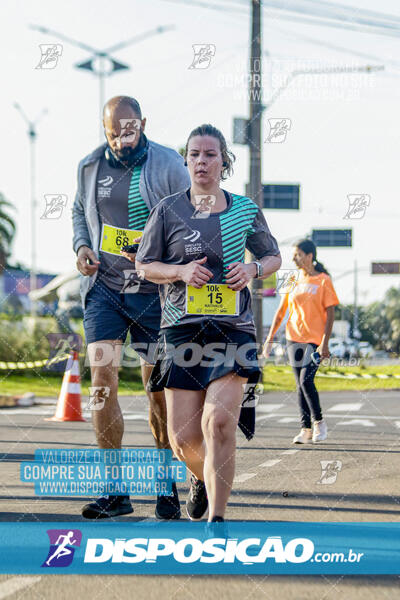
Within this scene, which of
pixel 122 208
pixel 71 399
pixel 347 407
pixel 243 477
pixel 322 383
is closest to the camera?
pixel 122 208

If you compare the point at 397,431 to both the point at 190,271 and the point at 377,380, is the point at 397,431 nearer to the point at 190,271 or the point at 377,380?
the point at 190,271

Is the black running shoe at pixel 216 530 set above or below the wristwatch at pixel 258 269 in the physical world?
below

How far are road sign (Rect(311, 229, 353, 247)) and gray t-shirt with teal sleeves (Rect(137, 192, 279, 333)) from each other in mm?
3618

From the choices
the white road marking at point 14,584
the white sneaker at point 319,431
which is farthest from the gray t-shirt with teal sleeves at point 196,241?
the white sneaker at point 319,431

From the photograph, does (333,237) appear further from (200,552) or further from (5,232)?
(5,232)

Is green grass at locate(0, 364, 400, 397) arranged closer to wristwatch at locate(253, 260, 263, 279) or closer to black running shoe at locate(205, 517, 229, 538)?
wristwatch at locate(253, 260, 263, 279)

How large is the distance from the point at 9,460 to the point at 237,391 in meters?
3.66

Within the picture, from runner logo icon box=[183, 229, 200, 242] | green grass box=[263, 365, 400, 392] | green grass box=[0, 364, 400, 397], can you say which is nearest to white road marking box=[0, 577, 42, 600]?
runner logo icon box=[183, 229, 200, 242]

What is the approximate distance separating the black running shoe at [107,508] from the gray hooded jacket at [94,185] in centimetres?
113

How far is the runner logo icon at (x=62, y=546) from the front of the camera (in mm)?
3775

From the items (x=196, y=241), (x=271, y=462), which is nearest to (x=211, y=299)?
(x=196, y=241)

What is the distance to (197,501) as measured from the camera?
457 cm

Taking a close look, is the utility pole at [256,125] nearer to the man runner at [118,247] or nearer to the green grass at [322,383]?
the green grass at [322,383]

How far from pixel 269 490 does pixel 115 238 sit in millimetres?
1898
